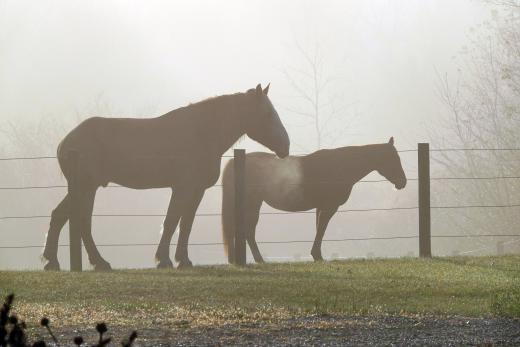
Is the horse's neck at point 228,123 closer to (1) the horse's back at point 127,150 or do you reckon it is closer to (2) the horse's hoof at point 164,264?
(1) the horse's back at point 127,150

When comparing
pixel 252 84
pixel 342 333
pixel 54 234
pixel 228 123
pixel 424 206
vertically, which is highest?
pixel 252 84

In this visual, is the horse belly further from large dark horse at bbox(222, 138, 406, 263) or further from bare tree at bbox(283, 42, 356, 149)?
bare tree at bbox(283, 42, 356, 149)

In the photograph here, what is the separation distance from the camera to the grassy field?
820 cm

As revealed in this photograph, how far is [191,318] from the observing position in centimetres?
786

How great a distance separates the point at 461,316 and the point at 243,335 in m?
2.07

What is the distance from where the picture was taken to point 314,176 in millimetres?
16156

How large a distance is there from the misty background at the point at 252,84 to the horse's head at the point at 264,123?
14632 mm

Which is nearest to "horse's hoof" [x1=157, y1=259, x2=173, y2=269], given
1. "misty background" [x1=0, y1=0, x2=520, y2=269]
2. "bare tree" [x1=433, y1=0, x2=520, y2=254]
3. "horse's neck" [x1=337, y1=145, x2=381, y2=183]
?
"horse's neck" [x1=337, y1=145, x2=381, y2=183]

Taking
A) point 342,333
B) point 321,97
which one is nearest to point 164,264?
point 342,333

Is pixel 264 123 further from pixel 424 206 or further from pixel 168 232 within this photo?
pixel 424 206

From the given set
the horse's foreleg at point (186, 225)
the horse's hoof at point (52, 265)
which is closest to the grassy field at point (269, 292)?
the horse's foreleg at point (186, 225)

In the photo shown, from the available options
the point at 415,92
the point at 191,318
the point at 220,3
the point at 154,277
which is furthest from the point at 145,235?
the point at 220,3

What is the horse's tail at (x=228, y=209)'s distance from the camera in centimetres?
1495

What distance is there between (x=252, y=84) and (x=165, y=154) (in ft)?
207
